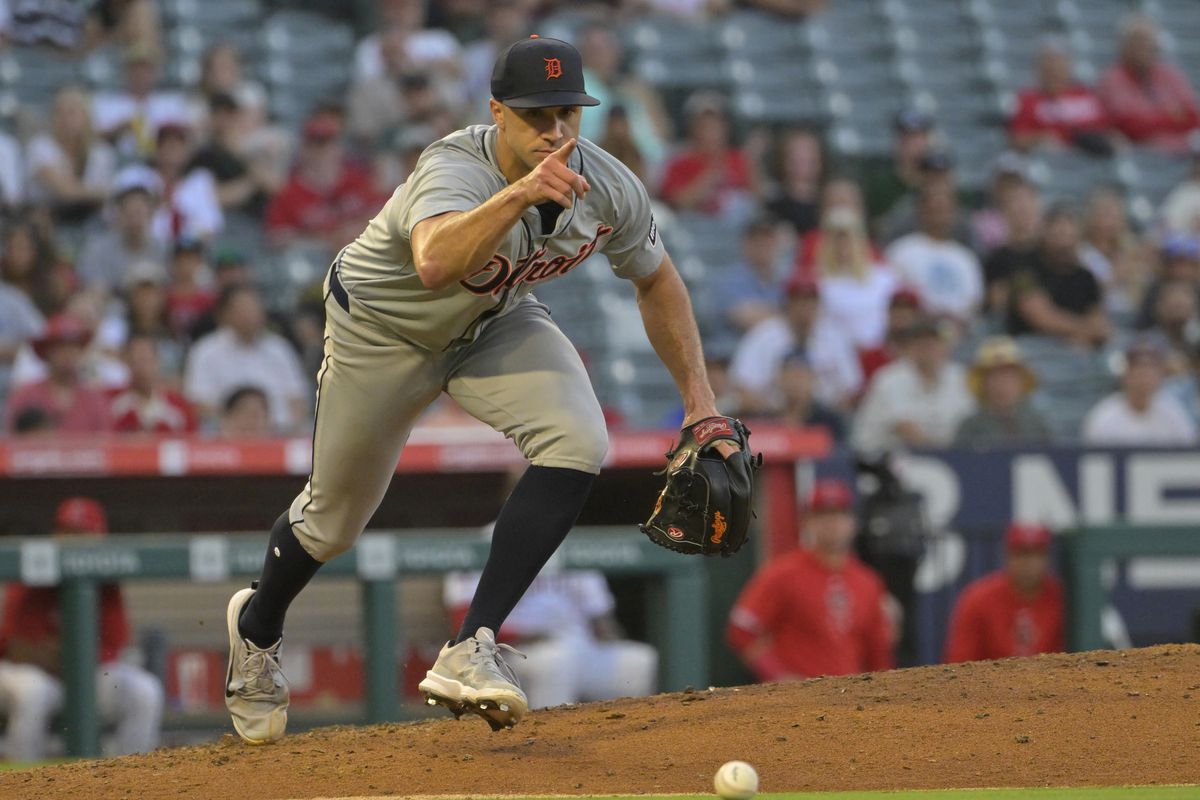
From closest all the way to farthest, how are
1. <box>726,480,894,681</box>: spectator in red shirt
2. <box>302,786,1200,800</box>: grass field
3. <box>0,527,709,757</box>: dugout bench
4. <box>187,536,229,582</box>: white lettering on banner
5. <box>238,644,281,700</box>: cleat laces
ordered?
1. <box>302,786,1200,800</box>: grass field
2. <box>238,644,281,700</box>: cleat laces
3. <box>0,527,709,757</box>: dugout bench
4. <box>187,536,229,582</box>: white lettering on banner
5. <box>726,480,894,681</box>: spectator in red shirt

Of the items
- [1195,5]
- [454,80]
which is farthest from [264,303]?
[1195,5]

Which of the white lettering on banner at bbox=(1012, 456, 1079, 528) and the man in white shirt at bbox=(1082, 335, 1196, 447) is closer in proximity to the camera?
the white lettering on banner at bbox=(1012, 456, 1079, 528)

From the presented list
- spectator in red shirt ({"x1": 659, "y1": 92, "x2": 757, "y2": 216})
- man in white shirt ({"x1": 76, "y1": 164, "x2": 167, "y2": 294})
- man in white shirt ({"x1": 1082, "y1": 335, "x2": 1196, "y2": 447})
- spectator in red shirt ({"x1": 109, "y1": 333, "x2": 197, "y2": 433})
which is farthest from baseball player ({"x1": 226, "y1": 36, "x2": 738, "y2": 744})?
spectator in red shirt ({"x1": 659, "y1": 92, "x2": 757, "y2": 216})

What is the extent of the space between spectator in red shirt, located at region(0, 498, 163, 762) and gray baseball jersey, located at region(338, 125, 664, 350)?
2929 mm

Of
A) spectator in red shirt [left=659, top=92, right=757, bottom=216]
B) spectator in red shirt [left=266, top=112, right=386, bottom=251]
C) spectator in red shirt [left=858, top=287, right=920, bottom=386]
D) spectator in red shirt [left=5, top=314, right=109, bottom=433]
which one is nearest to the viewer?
spectator in red shirt [left=5, top=314, right=109, bottom=433]

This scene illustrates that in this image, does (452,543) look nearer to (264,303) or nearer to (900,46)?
(264,303)

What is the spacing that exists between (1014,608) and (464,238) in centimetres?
480

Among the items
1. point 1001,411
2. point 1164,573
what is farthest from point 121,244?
point 1164,573

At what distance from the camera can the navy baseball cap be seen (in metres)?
4.17

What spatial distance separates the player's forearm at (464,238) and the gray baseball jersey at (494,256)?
0.16 m

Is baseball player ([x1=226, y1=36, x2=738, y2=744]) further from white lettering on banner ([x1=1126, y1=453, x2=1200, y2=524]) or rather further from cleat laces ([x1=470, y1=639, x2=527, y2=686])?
white lettering on banner ([x1=1126, y1=453, x2=1200, y2=524])

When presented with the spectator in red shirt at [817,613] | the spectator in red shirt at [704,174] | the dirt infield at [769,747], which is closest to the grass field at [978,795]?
the dirt infield at [769,747]

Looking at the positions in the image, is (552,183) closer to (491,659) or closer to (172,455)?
(491,659)

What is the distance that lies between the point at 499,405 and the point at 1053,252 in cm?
756
